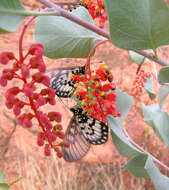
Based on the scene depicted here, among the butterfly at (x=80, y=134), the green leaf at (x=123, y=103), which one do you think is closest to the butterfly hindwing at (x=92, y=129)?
the butterfly at (x=80, y=134)

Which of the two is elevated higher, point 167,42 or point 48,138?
point 167,42

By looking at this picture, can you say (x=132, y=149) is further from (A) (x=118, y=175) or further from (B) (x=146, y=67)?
(B) (x=146, y=67)

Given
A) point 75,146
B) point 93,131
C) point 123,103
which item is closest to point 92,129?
point 93,131

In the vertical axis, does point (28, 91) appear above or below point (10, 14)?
below

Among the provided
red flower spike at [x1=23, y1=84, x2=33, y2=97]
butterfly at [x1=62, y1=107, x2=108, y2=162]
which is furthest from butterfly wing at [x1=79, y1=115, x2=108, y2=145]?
red flower spike at [x1=23, y1=84, x2=33, y2=97]

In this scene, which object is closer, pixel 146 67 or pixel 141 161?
pixel 141 161

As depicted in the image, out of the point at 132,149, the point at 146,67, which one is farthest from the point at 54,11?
the point at 146,67

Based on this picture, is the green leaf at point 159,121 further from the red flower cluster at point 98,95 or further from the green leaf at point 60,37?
the green leaf at point 60,37

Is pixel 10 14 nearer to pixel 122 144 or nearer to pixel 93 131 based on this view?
pixel 122 144
